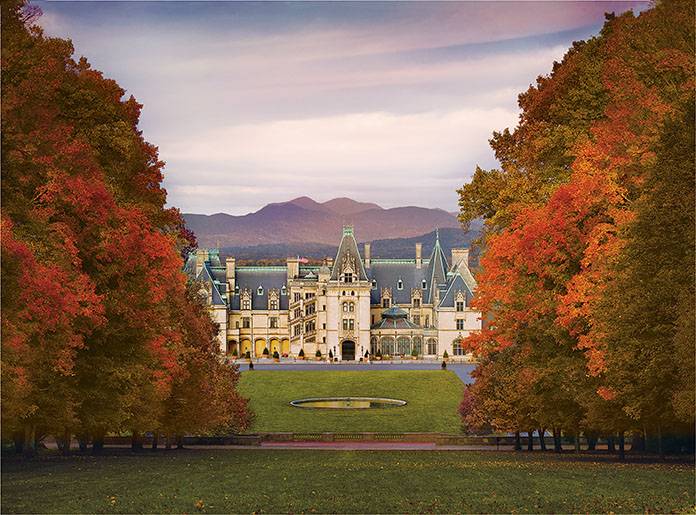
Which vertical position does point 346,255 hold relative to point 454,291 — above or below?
above

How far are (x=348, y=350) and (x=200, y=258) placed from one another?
1956cm

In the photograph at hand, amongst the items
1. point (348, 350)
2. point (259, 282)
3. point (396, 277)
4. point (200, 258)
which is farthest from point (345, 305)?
point (200, 258)

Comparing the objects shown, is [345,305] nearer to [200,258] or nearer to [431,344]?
[431,344]

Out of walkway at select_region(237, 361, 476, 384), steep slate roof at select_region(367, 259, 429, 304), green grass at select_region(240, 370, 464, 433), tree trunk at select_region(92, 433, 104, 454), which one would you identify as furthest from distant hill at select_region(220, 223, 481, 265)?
tree trunk at select_region(92, 433, 104, 454)

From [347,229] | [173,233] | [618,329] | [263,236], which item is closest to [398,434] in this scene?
[173,233]

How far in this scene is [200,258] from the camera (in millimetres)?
106750

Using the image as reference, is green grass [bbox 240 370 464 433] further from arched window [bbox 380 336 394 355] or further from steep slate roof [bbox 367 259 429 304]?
steep slate roof [bbox 367 259 429 304]

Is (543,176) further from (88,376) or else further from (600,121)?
(88,376)

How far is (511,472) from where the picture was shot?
74.5ft

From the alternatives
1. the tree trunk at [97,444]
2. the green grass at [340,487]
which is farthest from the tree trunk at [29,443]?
the tree trunk at [97,444]

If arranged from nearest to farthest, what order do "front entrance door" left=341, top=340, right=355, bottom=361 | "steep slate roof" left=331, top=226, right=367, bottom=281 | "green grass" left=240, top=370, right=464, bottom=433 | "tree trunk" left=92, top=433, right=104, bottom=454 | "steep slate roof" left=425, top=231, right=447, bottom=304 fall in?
"tree trunk" left=92, top=433, right=104, bottom=454 < "green grass" left=240, top=370, right=464, bottom=433 < "front entrance door" left=341, top=340, right=355, bottom=361 < "steep slate roof" left=331, top=226, right=367, bottom=281 < "steep slate roof" left=425, top=231, right=447, bottom=304

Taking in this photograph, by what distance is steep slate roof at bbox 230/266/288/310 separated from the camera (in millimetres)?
105750

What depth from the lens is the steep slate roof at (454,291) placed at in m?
100

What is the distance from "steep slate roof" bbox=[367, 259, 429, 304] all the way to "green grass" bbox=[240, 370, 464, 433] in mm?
24241
